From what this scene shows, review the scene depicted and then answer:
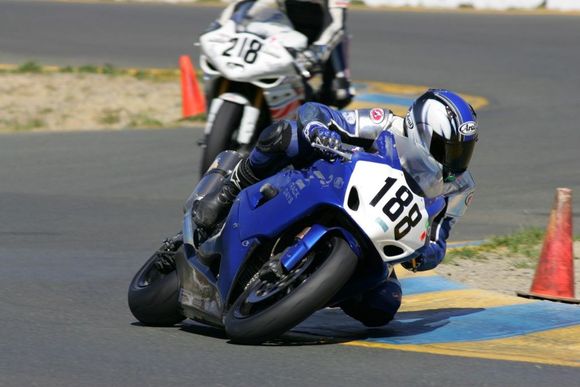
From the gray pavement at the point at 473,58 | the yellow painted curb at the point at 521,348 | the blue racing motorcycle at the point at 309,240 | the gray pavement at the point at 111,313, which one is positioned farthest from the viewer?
the gray pavement at the point at 473,58

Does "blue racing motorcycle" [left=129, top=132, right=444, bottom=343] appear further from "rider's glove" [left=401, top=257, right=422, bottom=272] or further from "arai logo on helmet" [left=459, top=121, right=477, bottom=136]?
"arai logo on helmet" [left=459, top=121, right=477, bottom=136]

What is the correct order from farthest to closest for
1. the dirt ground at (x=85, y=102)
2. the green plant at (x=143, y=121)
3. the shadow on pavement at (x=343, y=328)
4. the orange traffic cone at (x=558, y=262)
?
the dirt ground at (x=85, y=102) < the green plant at (x=143, y=121) < the orange traffic cone at (x=558, y=262) < the shadow on pavement at (x=343, y=328)

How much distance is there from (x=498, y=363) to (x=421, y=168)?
2.98 ft

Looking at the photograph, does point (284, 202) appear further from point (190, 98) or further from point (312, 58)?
point (190, 98)

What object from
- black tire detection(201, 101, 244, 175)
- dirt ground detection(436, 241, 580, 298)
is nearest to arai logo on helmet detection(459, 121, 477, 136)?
dirt ground detection(436, 241, 580, 298)

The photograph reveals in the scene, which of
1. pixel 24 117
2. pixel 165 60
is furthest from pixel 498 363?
pixel 165 60

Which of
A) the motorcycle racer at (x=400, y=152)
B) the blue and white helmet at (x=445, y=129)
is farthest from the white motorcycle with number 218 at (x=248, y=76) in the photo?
the blue and white helmet at (x=445, y=129)

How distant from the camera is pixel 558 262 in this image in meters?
7.63

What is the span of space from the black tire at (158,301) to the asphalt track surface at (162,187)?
0.08 m

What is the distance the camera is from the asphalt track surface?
18.2 ft

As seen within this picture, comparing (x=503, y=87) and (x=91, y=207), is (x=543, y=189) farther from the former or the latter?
(x=503, y=87)

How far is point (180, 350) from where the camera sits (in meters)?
5.89

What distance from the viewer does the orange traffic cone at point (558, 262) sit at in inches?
296

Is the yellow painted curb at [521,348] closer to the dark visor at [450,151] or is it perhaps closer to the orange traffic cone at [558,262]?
the dark visor at [450,151]
